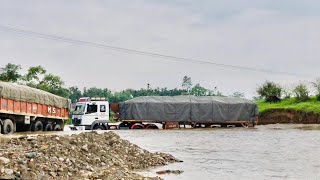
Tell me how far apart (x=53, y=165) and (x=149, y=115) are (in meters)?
36.3

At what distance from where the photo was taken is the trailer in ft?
155

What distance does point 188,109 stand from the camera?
4872 cm

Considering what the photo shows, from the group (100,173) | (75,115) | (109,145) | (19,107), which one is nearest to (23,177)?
(100,173)

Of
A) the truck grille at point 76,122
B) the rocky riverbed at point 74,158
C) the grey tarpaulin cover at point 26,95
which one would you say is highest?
the grey tarpaulin cover at point 26,95

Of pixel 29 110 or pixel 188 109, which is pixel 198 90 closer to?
pixel 188 109

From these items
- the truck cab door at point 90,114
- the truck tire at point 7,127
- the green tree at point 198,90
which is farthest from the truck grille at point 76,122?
the green tree at point 198,90

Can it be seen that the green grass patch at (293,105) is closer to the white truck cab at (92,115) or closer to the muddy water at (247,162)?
the white truck cab at (92,115)

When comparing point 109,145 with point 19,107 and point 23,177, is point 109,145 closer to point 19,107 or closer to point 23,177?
point 23,177

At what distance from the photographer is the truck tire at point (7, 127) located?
84.2 ft

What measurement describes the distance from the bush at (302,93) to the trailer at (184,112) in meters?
17.7

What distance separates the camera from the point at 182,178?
13.9 meters

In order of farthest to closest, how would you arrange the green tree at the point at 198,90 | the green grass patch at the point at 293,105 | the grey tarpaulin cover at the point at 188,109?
1. the green tree at the point at 198,90
2. the green grass patch at the point at 293,105
3. the grey tarpaulin cover at the point at 188,109

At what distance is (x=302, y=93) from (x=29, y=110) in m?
44.5

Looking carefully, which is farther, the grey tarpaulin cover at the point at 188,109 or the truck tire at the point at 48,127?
the grey tarpaulin cover at the point at 188,109
